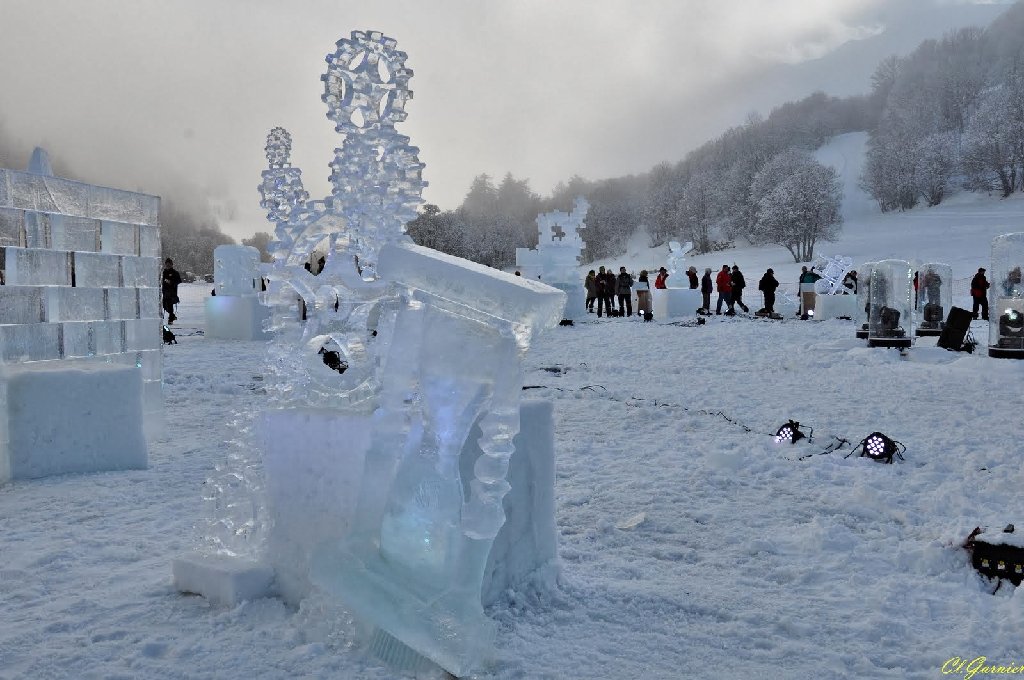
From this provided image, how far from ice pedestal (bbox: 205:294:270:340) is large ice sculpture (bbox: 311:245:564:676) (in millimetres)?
14778

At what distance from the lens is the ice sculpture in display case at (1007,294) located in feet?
35.9

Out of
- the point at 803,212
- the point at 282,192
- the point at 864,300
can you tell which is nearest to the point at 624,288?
the point at 864,300

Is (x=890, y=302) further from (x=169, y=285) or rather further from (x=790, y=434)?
(x=169, y=285)

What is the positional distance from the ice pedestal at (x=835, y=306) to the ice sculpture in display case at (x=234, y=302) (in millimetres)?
13490

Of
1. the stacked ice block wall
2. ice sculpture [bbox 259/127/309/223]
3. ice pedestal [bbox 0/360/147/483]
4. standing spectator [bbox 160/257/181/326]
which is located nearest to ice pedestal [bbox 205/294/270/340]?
standing spectator [bbox 160/257/181/326]

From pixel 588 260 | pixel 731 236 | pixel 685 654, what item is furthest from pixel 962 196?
pixel 685 654

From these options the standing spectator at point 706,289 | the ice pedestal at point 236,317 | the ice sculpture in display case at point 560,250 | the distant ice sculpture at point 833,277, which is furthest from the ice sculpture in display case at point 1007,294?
the ice pedestal at point 236,317

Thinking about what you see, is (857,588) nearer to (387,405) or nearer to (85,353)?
(387,405)

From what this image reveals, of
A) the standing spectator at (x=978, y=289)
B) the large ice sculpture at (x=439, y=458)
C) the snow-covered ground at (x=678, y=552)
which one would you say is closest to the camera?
the large ice sculpture at (x=439, y=458)

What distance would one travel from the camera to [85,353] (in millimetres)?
6828

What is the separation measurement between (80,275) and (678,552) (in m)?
5.67

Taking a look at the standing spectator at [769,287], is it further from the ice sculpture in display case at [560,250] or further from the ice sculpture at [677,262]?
the ice sculpture in display case at [560,250]

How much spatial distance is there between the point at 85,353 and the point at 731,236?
56487 millimetres

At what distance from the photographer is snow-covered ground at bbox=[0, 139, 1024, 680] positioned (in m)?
2.90
